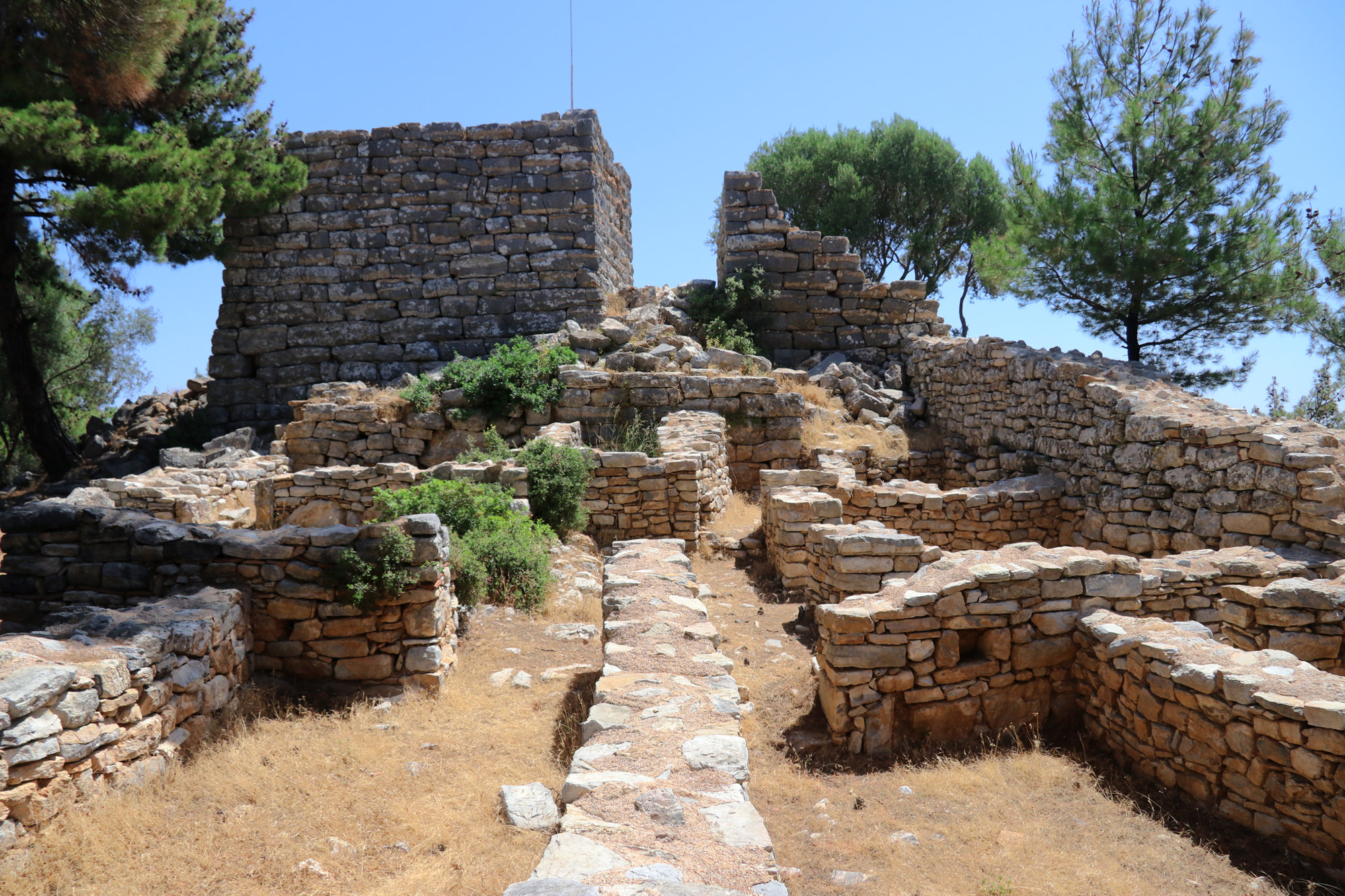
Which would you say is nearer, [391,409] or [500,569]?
[500,569]

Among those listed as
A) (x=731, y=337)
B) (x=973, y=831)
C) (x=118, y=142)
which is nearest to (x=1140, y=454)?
(x=973, y=831)

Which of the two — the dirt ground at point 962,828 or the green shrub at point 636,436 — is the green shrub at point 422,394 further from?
the dirt ground at point 962,828

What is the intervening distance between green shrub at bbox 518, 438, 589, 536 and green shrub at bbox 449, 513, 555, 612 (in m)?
1.66

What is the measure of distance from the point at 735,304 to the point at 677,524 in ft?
23.4

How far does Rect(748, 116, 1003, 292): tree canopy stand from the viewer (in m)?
26.7

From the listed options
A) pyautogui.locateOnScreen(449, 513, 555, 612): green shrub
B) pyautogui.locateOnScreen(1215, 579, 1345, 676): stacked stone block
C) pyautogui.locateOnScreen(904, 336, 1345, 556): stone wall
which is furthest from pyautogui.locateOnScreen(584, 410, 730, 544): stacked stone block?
pyautogui.locateOnScreen(1215, 579, 1345, 676): stacked stone block

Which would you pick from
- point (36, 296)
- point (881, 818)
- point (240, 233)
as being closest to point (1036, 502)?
point (881, 818)

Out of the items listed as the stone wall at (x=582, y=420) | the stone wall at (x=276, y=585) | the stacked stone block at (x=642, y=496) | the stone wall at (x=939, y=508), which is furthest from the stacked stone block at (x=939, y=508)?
the stone wall at (x=276, y=585)

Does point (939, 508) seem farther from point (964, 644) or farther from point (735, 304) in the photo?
point (735, 304)

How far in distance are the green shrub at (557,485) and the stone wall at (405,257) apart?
6.60m

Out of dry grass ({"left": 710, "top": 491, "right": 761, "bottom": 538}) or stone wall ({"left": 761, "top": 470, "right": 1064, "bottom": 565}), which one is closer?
stone wall ({"left": 761, "top": 470, "right": 1064, "bottom": 565})

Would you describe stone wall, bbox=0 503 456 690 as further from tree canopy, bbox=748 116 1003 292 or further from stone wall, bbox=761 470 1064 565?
tree canopy, bbox=748 116 1003 292

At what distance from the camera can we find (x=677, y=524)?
34.9 ft

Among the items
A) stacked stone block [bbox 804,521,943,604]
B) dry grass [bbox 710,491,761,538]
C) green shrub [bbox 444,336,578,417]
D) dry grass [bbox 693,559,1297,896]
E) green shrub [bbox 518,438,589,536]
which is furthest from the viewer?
green shrub [bbox 444,336,578,417]
